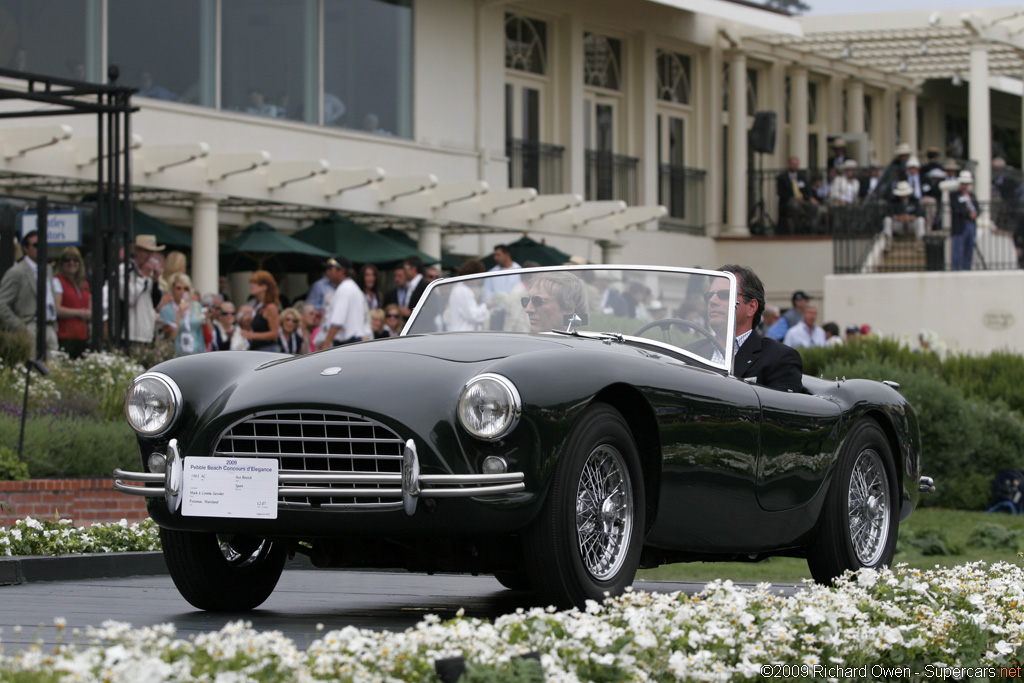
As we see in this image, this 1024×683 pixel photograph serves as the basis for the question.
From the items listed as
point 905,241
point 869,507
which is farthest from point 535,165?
point 869,507

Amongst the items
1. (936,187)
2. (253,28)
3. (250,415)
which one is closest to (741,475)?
(250,415)

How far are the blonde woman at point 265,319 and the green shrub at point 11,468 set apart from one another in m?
5.43

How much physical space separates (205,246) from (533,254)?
15.6 feet

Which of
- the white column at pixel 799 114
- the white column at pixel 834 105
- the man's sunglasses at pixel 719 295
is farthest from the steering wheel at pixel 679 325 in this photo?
the white column at pixel 834 105

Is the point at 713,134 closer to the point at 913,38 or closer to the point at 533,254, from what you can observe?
the point at 913,38

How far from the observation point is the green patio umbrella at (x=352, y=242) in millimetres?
20781

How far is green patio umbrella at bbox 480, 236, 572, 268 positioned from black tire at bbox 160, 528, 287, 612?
48.6 feet

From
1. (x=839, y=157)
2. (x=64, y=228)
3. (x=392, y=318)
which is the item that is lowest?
(x=392, y=318)

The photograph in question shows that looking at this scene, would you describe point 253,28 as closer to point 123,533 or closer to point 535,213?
point 535,213

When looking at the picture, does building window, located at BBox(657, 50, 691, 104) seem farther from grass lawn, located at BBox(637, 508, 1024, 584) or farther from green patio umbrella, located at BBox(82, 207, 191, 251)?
grass lawn, located at BBox(637, 508, 1024, 584)

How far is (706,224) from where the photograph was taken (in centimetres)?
3478

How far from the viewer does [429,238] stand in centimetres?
2433

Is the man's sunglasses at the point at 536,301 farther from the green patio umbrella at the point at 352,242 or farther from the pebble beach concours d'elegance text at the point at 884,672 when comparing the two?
the green patio umbrella at the point at 352,242

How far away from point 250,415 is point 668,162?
95.0 ft
